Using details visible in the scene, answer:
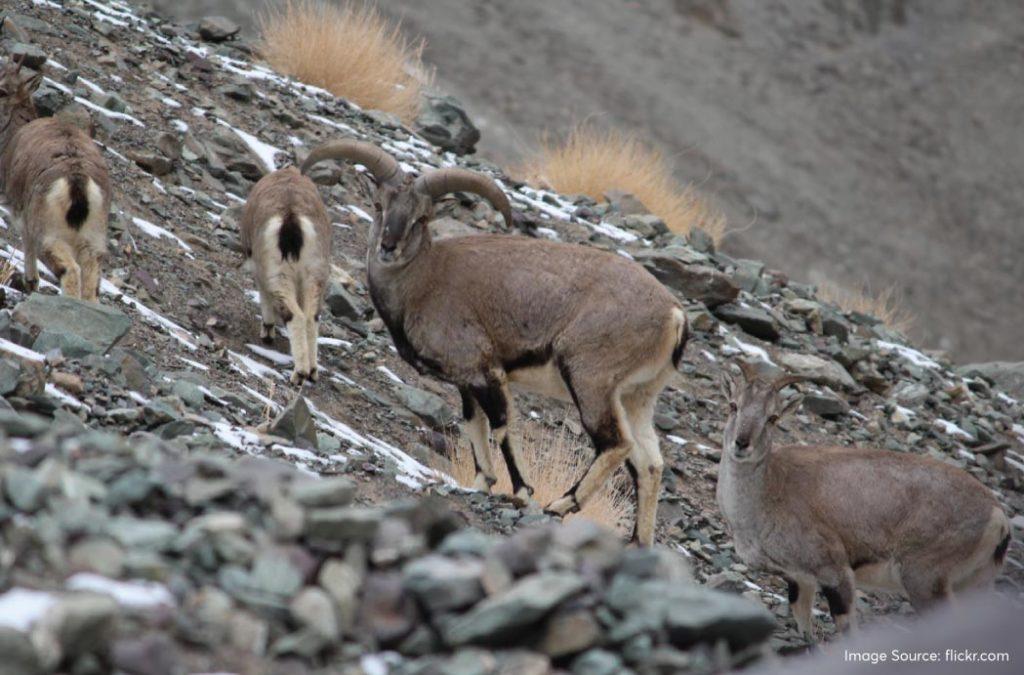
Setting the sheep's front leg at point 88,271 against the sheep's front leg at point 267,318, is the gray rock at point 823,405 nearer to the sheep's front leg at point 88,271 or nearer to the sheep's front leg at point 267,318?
the sheep's front leg at point 267,318

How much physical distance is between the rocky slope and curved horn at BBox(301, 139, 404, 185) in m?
1.47

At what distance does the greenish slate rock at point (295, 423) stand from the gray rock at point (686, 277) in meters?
6.96

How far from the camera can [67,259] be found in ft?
28.4

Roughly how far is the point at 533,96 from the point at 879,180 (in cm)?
837

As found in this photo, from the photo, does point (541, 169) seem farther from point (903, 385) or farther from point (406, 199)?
point (406, 199)

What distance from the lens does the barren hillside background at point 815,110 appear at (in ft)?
99.1

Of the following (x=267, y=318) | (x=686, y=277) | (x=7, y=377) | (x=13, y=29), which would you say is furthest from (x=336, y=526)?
(x=686, y=277)

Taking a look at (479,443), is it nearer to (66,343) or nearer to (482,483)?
(482,483)

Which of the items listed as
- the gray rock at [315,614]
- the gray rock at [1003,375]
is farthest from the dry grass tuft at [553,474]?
the gray rock at [1003,375]

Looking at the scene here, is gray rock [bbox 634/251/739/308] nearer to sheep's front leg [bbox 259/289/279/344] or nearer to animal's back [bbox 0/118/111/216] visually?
sheep's front leg [bbox 259/289/279/344]

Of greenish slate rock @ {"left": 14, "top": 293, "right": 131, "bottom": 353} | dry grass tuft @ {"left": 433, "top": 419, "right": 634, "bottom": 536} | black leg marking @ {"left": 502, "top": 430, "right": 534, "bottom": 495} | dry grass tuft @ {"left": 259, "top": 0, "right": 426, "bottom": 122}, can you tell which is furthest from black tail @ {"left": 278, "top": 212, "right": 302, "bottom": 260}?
dry grass tuft @ {"left": 259, "top": 0, "right": 426, "bottom": 122}

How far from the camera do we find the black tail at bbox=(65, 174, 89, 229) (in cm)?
864

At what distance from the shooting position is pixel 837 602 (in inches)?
341

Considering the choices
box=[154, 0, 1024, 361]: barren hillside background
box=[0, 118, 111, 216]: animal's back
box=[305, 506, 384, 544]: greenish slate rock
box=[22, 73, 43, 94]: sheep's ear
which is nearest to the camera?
box=[305, 506, 384, 544]: greenish slate rock
